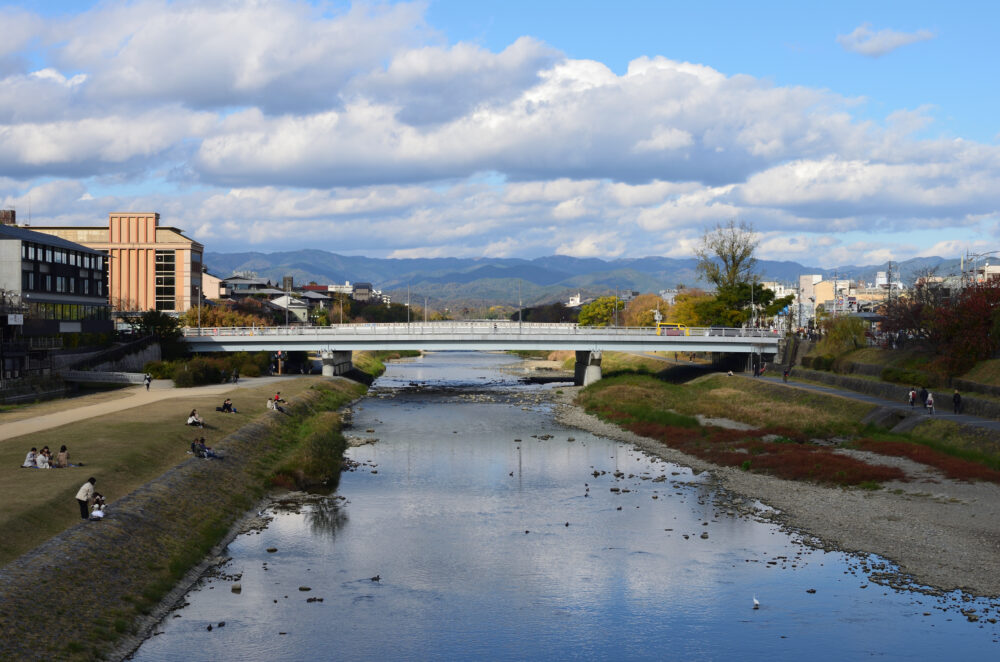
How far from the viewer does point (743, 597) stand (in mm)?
31391

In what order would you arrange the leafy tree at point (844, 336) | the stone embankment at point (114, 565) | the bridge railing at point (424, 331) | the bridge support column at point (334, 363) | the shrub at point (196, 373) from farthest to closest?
1. the bridge support column at point (334, 363)
2. the bridge railing at point (424, 331)
3. the leafy tree at point (844, 336)
4. the shrub at point (196, 373)
5. the stone embankment at point (114, 565)

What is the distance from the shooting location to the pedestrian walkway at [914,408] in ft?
174

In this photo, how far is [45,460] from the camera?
1560 inches

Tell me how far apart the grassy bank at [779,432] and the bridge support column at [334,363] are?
3140 centimetres

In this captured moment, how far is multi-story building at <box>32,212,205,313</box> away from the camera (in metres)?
137

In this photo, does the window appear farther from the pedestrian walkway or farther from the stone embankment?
the stone embankment

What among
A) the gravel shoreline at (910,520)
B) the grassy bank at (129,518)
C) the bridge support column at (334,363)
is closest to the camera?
the grassy bank at (129,518)

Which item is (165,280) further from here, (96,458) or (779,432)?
(779,432)

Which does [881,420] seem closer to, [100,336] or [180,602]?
[180,602]

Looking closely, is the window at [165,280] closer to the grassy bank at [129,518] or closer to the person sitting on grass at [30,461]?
the grassy bank at [129,518]

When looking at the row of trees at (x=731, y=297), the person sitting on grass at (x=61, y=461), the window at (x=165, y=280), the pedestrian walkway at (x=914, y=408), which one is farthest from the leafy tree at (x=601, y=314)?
the person sitting on grass at (x=61, y=461)

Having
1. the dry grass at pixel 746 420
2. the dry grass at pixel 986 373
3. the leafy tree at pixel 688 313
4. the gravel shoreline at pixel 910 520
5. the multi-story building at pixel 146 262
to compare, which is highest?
the multi-story building at pixel 146 262

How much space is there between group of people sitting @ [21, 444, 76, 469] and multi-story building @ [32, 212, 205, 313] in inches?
3957

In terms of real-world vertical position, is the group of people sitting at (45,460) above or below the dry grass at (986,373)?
below
